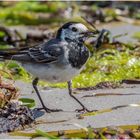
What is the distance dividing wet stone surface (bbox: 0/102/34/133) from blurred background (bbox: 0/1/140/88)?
0.79 m

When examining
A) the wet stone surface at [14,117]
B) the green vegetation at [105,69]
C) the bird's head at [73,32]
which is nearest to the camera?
the wet stone surface at [14,117]

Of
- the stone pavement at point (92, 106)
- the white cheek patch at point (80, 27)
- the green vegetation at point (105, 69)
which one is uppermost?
the white cheek patch at point (80, 27)

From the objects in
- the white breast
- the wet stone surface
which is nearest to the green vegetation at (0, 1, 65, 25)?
the white breast

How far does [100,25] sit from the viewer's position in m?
12.4

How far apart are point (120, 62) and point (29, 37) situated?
105 inches

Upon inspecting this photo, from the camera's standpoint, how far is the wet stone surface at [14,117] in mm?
6080

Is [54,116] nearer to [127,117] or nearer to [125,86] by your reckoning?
[127,117]

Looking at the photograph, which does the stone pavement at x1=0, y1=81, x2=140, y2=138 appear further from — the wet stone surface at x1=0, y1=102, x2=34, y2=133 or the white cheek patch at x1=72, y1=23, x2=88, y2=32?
the white cheek patch at x1=72, y1=23, x2=88, y2=32

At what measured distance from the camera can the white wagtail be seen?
22.9 ft

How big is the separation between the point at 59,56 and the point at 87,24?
120 inches

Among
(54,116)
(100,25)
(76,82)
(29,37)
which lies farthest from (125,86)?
(100,25)

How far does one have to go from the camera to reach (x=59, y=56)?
7.09 meters

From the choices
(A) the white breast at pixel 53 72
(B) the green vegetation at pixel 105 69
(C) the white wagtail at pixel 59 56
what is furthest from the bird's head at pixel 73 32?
(B) the green vegetation at pixel 105 69

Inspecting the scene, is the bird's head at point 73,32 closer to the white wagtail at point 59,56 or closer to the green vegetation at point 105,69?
the white wagtail at point 59,56
